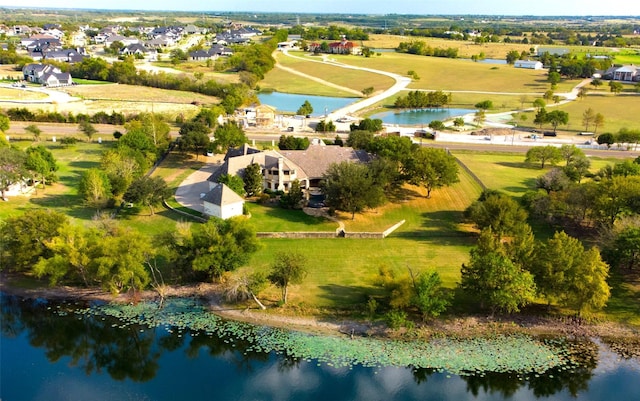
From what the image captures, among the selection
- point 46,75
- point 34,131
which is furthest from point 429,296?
point 46,75

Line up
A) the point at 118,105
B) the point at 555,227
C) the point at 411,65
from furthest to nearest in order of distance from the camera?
the point at 411,65, the point at 118,105, the point at 555,227

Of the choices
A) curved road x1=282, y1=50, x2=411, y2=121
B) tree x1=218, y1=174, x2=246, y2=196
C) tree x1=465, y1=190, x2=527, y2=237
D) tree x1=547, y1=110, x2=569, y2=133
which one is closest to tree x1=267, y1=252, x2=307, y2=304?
tree x1=465, y1=190, x2=527, y2=237

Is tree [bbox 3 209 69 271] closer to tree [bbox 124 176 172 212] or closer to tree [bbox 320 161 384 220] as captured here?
tree [bbox 124 176 172 212]

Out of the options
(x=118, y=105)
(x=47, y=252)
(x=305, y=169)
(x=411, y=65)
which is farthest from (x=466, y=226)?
(x=411, y=65)

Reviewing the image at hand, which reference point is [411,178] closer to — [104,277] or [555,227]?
[555,227]

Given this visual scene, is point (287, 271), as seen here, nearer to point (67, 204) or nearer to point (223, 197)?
point (223, 197)

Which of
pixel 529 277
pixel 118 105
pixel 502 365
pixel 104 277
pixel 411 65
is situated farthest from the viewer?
pixel 411 65

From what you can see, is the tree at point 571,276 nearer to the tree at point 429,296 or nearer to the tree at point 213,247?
the tree at point 429,296
